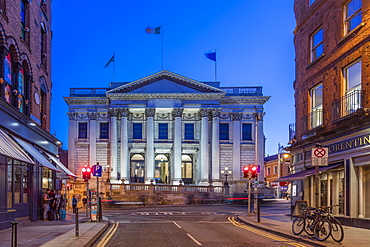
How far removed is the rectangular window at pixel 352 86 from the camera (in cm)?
1948

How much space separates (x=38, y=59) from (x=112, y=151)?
4055cm

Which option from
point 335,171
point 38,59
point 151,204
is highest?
point 38,59

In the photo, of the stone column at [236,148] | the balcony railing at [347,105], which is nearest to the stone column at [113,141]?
the stone column at [236,148]

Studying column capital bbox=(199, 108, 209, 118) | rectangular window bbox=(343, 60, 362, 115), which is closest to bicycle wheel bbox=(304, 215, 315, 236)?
rectangular window bbox=(343, 60, 362, 115)

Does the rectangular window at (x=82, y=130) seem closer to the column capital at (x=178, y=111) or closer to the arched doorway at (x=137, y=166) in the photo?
the arched doorway at (x=137, y=166)

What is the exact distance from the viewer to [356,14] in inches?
786

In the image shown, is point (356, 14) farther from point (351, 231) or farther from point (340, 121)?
point (351, 231)

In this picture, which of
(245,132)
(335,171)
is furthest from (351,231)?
(245,132)

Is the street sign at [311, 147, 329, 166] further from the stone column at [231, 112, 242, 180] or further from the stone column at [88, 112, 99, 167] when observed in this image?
the stone column at [88, 112, 99, 167]

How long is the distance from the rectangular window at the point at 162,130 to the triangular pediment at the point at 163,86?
5347mm

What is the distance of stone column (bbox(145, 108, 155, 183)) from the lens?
63625 millimetres

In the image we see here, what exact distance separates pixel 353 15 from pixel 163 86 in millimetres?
47088

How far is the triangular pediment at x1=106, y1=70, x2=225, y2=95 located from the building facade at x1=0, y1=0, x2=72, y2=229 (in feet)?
122

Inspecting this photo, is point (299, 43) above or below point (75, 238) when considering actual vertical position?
above
